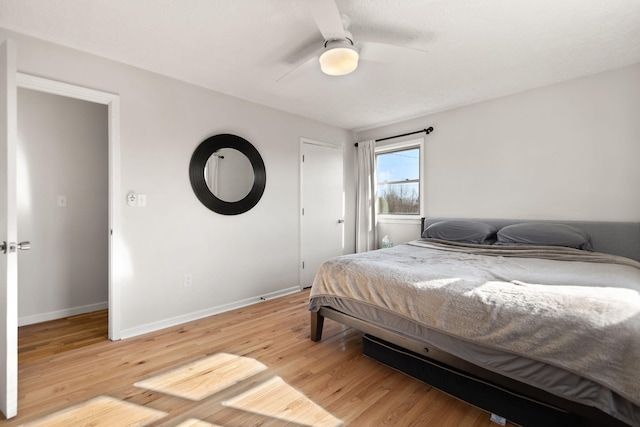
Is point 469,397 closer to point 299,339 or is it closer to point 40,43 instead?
point 299,339

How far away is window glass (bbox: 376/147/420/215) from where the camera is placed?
4.18 m

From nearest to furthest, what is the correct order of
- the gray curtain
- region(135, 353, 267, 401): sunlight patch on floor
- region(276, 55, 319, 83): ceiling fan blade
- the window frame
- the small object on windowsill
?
the small object on windowsill, region(135, 353, 267, 401): sunlight patch on floor, region(276, 55, 319, 83): ceiling fan blade, the window frame, the gray curtain

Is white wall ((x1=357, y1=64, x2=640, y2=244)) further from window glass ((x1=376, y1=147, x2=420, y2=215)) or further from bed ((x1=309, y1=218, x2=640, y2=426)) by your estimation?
bed ((x1=309, y1=218, x2=640, y2=426))

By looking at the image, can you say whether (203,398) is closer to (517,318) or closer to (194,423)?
(194,423)

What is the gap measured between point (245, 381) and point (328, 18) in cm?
232

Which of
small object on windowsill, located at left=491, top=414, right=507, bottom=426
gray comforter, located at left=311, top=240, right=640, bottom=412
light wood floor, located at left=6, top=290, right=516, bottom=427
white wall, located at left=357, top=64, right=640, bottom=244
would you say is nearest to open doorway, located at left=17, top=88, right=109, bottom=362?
light wood floor, located at left=6, top=290, right=516, bottom=427

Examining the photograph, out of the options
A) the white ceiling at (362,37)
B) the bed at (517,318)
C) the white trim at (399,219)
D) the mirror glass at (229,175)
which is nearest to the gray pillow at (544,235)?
the bed at (517,318)

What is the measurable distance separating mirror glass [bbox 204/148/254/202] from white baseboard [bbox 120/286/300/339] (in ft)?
3.96

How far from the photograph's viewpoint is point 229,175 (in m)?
3.24

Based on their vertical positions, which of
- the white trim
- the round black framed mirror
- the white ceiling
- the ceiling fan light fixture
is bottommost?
the white trim

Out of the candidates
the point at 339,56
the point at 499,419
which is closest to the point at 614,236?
the point at 499,419

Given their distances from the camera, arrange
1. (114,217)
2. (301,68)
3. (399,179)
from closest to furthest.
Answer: (301,68) < (114,217) < (399,179)

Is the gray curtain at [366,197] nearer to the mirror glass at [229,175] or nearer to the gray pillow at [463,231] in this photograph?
the gray pillow at [463,231]

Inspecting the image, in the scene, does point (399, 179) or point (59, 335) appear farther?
point (399, 179)
